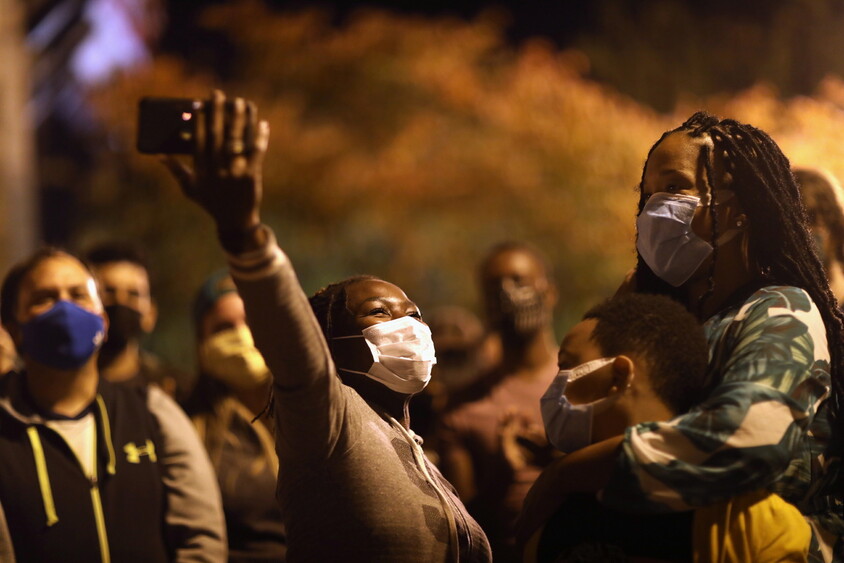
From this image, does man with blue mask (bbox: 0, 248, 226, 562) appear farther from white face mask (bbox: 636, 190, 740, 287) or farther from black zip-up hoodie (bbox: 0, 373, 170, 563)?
white face mask (bbox: 636, 190, 740, 287)

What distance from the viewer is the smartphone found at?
97.7 inches

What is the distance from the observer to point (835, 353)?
2.84 metres

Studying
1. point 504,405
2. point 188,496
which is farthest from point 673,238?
point 504,405

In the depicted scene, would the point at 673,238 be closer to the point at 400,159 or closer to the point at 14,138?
the point at 400,159

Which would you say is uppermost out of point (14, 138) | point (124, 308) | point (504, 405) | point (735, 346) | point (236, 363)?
point (14, 138)

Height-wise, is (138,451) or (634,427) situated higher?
(634,427)

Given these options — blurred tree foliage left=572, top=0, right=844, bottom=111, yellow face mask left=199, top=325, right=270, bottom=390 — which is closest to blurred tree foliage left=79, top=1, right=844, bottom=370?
blurred tree foliage left=572, top=0, right=844, bottom=111

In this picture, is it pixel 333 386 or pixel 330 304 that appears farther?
pixel 330 304

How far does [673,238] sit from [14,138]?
10859 mm

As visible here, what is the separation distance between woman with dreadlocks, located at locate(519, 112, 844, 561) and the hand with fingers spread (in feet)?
3.26

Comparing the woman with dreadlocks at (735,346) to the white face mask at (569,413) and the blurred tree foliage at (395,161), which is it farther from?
the blurred tree foliage at (395,161)

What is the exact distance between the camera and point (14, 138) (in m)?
12.3

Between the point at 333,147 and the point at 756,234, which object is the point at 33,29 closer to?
the point at 333,147

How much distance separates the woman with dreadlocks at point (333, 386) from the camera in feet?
7.84
